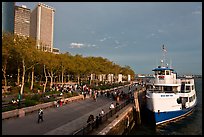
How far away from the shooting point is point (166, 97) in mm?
34656

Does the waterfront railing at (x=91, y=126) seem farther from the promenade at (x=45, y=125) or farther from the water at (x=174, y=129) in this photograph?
the water at (x=174, y=129)

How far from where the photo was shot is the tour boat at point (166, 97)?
1352 inches

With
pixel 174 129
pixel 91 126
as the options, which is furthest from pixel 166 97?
pixel 91 126

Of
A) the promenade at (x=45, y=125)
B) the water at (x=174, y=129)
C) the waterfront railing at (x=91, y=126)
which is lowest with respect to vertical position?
the water at (x=174, y=129)

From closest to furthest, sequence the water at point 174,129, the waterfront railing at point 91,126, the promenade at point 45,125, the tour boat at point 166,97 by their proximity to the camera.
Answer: the waterfront railing at point 91,126 < the promenade at point 45,125 < the water at point 174,129 < the tour boat at point 166,97

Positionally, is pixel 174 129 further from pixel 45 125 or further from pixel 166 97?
pixel 45 125

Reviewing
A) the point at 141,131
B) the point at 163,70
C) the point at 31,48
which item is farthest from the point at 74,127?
the point at 31,48

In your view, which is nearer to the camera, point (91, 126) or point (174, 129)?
point (91, 126)

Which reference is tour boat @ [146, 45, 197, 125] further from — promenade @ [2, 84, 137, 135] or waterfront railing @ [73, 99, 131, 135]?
promenade @ [2, 84, 137, 135]

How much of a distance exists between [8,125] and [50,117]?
220 inches

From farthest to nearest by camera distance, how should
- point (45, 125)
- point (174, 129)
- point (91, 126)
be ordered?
point (174, 129) → point (45, 125) → point (91, 126)

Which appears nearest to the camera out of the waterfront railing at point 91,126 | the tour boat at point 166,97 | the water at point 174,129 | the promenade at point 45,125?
the waterfront railing at point 91,126

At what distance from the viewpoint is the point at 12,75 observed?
7869 cm

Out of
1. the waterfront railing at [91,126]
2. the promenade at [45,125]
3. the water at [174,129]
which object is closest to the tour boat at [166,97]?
the water at [174,129]
